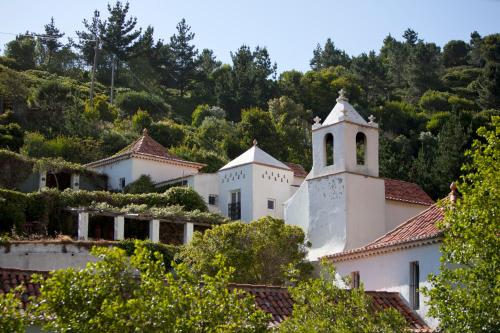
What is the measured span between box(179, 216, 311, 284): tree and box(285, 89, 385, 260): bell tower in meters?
2.50

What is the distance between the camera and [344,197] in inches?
1549

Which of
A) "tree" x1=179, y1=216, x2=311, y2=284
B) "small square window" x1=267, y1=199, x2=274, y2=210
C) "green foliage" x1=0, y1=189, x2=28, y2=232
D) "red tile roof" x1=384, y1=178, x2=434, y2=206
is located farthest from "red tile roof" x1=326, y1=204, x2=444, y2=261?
"small square window" x1=267, y1=199, x2=274, y2=210

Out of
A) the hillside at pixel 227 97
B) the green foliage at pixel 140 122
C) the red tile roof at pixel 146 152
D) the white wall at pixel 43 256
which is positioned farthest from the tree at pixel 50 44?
the white wall at pixel 43 256

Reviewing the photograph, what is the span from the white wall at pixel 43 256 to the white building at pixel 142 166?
13806 millimetres

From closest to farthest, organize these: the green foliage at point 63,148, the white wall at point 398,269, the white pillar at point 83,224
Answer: the white wall at point 398,269 → the white pillar at point 83,224 → the green foliage at point 63,148

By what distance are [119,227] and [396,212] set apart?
1299 centimetres

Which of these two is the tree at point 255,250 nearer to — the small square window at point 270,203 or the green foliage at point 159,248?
the green foliage at point 159,248

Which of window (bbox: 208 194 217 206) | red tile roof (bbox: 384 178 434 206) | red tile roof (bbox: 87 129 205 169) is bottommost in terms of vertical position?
red tile roof (bbox: 384 178 434 206)

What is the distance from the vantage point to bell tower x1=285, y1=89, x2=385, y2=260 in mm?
39094

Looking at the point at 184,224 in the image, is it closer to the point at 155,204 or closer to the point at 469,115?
the point at 155,204

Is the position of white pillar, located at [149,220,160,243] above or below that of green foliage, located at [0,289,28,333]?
above

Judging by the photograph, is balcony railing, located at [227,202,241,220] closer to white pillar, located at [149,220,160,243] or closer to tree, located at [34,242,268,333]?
white pillar, located at [149,220,160,243]

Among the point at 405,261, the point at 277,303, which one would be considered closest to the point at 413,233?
the point at 405,261

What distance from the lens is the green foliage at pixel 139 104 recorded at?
84688 mm
